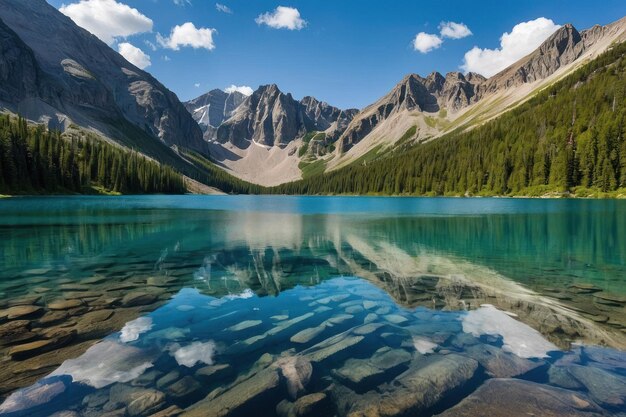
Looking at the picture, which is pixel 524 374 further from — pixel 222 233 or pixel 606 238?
pixel 222 233

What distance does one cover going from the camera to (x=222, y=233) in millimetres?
42812

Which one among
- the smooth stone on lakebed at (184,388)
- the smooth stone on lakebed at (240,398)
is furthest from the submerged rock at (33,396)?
the smooth stone on lakebed at (240,398)

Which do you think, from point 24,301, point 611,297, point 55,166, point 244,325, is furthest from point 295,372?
point 55,166

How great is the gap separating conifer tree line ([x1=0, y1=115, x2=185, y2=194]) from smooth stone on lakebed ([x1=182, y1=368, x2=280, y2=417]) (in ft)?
451

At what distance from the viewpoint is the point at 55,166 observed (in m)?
135

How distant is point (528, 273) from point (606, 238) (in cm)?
2041

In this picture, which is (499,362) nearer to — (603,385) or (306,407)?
(603,385)

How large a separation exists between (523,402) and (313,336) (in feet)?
20.5


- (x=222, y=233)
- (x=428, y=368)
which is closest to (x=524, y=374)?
(x=428, y=368)

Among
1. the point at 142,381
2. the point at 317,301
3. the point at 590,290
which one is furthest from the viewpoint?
the point at 590,290

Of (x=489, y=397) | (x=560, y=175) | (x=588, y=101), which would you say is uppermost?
(x=588, y=101)

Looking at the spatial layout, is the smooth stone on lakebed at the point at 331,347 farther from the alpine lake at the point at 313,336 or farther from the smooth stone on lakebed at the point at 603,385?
the smooth stone on lakebed at the point at 603,385

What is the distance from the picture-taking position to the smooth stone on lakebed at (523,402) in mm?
7477

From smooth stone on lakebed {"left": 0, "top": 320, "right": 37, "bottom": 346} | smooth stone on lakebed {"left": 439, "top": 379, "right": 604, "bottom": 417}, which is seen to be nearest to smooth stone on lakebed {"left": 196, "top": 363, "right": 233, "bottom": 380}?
smooth stone on lakebed {"left": 439, "top": 379, "right": 604, "bottom": 417}
